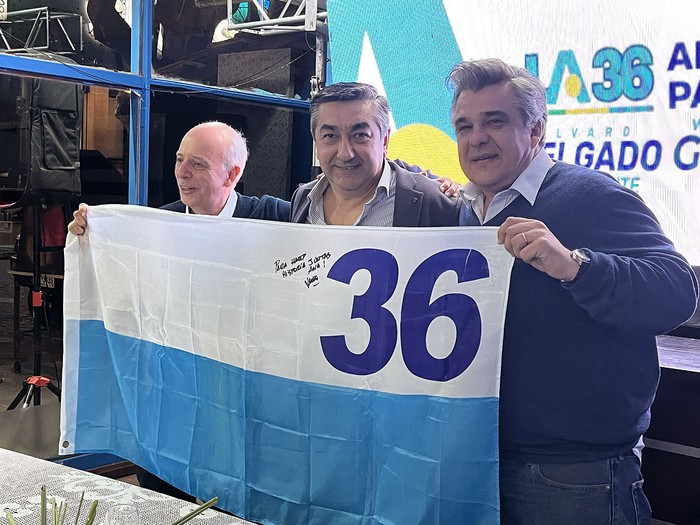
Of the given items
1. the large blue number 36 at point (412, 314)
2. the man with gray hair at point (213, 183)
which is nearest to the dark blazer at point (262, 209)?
the man with gray hair at point (213, 183)

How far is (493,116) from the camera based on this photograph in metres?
1.83

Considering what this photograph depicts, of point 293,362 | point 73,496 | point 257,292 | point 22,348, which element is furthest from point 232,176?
point 22,348

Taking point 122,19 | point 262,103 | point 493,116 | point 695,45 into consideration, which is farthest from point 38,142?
point 695,45

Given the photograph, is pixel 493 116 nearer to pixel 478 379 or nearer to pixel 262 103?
pixel 478 379

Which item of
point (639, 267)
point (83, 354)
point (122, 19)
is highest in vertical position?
point (122, 19)

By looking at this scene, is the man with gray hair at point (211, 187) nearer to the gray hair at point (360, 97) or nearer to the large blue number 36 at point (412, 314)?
the gray hair at point (360, 97)

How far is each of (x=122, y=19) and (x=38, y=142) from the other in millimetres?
718

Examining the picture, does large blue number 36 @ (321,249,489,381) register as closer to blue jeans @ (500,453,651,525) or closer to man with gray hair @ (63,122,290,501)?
blue jeans @ (500,453,651,525)

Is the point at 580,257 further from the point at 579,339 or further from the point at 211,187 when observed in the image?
the point at 211,187

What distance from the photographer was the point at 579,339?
1620mm

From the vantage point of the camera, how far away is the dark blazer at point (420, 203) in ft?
6.58

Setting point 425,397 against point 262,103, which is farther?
point 262,103

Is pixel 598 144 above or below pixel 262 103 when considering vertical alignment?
below

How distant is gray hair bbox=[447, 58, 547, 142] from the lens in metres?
1.82
